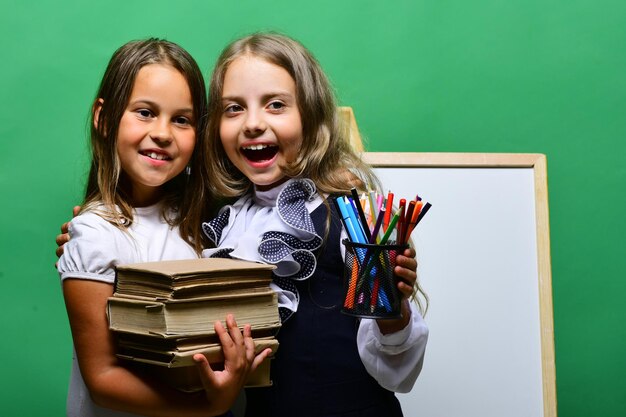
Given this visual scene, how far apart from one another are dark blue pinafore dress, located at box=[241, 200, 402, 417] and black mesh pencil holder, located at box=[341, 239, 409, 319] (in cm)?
18

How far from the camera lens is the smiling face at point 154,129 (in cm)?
135

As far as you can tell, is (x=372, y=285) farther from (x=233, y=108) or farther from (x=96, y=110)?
(x=96, y=110)

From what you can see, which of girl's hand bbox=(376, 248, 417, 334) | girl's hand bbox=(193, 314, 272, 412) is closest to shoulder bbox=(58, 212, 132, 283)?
girl's hand bbox=(193, 314, 272, 412)

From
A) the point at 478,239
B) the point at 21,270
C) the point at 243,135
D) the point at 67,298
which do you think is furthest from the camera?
the point at 21,270

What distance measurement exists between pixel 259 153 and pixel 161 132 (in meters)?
0.17

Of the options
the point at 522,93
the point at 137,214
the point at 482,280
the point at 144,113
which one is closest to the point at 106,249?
the point at 137,214

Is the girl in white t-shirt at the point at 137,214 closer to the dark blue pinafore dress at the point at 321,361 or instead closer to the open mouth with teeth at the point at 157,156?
the open mouth with teeth at the point at 157,156

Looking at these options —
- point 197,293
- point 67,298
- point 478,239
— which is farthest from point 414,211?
point 478,239

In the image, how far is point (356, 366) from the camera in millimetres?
1319

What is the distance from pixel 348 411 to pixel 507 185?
783mm

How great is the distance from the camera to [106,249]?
1253 mm

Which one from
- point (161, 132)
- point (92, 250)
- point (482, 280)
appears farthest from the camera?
point (482, 280)

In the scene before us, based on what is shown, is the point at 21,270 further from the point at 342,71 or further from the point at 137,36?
the point at 342,71

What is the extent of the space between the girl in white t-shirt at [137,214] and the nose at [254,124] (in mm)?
109
